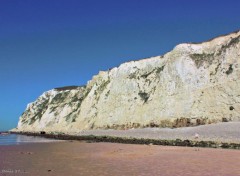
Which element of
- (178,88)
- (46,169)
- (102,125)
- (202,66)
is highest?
(202,66)

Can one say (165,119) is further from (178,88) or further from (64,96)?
(64,96)

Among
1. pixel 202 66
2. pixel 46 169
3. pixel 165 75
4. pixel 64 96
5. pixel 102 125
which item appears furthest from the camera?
pixel 64 96

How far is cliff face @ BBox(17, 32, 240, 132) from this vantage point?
46781mm

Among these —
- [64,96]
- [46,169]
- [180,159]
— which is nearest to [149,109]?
[180,159]

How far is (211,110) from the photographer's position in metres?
46.1

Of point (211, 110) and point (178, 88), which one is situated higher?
point (178, 88)

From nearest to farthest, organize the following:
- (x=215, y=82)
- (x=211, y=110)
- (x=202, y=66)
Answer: (x=211, y=110), (x=215, y=82), (x=202, y=66)

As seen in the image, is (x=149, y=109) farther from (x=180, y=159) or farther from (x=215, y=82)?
(x=180, y=159)

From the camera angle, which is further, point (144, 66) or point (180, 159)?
point (144, 66)

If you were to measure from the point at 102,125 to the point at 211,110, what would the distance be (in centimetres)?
2429

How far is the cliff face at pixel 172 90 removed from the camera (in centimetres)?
4678

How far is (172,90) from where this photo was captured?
55.0 meters

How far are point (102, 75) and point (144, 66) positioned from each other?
15.0m

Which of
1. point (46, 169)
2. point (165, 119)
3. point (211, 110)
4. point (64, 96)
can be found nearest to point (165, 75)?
point (165, 119)
